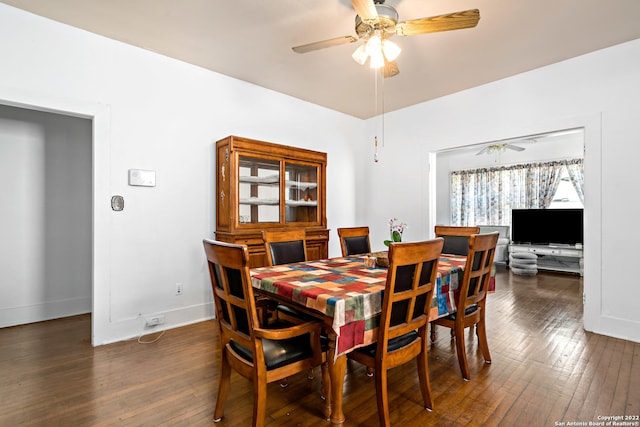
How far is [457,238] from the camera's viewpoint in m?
2.98

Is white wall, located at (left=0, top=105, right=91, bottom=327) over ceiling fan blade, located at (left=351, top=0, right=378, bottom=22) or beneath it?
beneath

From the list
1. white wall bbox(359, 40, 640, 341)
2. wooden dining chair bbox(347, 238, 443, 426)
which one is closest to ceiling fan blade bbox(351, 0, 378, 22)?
wooden dining chair bbox(347, 238, 443, 426)

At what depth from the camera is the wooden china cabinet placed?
3.21 m

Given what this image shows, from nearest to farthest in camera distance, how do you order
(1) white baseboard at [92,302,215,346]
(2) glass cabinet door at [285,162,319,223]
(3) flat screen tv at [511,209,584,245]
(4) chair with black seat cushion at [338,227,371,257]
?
(1) white baseboard at [92,302,215,346]
(4) chair with black seat cushion at [338,227,371,257]
(2) glass cabinet door at [285,162,319,223]
(3) flat screen tv at [511,209,584,245]

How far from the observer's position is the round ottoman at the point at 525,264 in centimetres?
588

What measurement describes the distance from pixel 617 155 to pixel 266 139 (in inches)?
143

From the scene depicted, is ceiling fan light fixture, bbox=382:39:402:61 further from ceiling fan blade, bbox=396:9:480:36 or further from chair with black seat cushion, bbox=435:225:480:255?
chair with black seat cushion, bbox=435:225:480:255

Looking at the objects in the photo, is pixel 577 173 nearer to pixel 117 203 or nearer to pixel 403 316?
pixel 403 316

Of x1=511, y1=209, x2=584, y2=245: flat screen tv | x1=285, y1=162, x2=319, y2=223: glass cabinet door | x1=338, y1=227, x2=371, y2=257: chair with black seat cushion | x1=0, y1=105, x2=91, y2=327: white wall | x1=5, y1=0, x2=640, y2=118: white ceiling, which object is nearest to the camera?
x1=5, y1=0, x2=640, y2=118: white ceiling

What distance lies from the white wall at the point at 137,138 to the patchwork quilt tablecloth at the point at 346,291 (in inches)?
60.1

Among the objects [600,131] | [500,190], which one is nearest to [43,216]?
[600,131]

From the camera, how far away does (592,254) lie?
305cm

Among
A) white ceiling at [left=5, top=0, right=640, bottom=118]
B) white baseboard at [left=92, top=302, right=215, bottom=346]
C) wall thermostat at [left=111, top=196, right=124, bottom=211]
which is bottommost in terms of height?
white baseboard at [left=92, top=302, right=215, bottom=346]

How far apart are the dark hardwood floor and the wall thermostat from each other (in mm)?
1197
